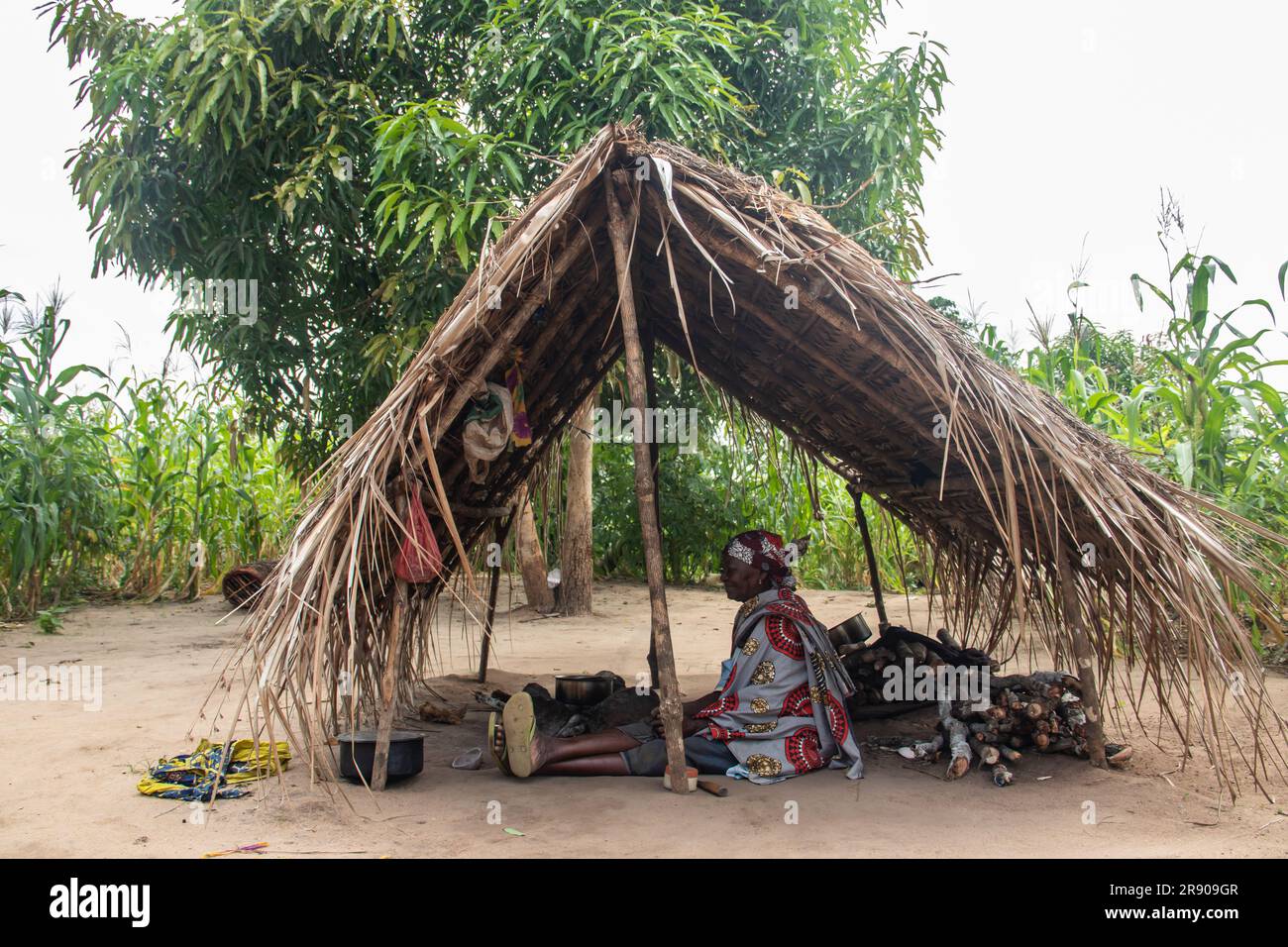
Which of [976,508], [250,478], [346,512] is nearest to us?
[346,512]

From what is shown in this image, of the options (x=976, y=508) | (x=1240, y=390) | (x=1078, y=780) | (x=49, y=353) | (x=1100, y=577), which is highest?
(x=49, y=353)

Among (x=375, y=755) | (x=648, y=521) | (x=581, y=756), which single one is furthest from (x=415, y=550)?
(x=581, y=756)

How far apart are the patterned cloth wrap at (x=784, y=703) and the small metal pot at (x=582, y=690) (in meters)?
0.95

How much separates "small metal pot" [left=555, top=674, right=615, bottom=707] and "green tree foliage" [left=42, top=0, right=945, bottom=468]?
8.00 ft

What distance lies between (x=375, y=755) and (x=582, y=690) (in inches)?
52.4

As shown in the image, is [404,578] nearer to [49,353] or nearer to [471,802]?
[471,802]

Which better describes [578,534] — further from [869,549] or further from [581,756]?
[581,756]

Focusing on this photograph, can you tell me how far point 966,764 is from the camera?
3.64 m

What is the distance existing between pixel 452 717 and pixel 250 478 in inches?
226

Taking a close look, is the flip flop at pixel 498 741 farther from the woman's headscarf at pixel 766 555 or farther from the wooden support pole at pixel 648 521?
the woman's headscarf at pixel 766 555

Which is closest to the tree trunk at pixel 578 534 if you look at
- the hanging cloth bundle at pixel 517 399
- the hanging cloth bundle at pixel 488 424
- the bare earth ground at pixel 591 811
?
the bare earth ground at pixel 591 811

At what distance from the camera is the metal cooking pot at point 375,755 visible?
3.37 m

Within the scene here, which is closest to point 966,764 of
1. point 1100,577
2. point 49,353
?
point 1100,577

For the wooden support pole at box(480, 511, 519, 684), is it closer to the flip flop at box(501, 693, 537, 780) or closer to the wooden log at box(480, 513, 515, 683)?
the wooden log at box(480, 513, 515, 683)
